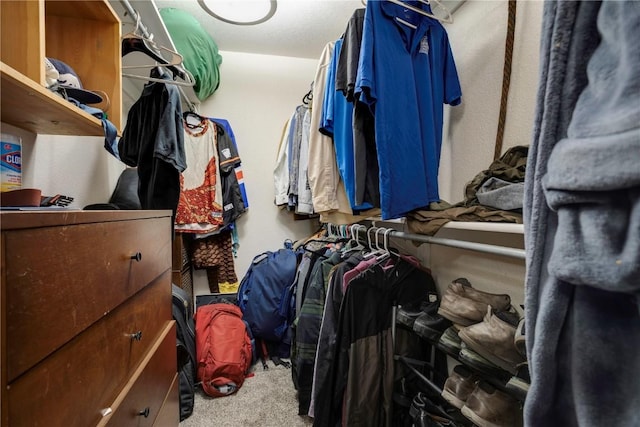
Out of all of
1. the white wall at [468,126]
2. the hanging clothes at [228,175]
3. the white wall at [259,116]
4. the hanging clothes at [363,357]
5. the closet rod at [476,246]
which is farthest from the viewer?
the white wall at [259,116]

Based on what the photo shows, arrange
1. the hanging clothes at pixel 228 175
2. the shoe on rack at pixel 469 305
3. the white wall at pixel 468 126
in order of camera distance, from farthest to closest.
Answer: the hanging clothes at pixel 228 175 < the white wall at pixel 468 126 < the shoe on rack at pixel 469 305

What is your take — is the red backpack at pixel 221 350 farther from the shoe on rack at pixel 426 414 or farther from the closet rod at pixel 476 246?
the closet rod at pixel 476 246

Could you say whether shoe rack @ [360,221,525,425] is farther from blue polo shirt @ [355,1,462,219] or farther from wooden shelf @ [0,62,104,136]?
wooden shelf @ [0,62,104,136]

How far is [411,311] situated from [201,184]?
1.57 meters

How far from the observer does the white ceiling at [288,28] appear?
1.61 meters

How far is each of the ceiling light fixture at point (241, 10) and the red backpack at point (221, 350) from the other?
1.86m

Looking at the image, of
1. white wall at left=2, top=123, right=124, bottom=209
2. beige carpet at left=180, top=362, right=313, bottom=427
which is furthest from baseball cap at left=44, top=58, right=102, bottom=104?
beige carpet at left=180, top=362, right=313, bottom=427

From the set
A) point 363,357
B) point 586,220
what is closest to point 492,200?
point 586,220

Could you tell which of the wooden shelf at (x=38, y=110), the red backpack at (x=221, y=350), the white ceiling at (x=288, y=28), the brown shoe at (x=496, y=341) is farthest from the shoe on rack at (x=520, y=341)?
the white ceiling at (x=288, y=28)

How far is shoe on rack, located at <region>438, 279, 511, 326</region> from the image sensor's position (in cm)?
74

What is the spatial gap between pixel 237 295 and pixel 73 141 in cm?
137

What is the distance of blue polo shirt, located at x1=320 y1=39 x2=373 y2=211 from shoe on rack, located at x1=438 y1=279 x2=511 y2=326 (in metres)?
0.44

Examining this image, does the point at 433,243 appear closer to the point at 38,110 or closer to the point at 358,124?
the point at 358,124

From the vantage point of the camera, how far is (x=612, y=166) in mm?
211
